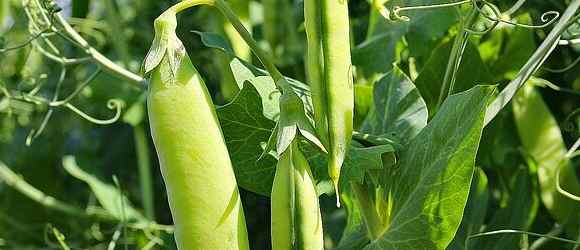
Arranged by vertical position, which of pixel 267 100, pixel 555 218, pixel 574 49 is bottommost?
pixel 555 218

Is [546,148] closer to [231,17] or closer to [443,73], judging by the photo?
[443,73]

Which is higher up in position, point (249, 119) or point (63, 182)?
point (249, 119)

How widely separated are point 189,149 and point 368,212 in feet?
0.66

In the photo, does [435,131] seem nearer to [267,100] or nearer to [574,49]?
[267,100]

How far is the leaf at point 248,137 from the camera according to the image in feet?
2.58

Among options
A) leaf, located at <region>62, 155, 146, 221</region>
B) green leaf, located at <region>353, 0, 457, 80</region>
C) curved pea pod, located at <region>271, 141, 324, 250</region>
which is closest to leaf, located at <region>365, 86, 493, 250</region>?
curved pea pod, located at <region>271, 141, 324, 250</region>

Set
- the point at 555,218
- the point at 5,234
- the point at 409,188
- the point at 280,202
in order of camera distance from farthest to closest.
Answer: the point at 5,234 → the point at 555,218 → the point at 409,188 → the point at 280,202

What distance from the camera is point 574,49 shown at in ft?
3.95

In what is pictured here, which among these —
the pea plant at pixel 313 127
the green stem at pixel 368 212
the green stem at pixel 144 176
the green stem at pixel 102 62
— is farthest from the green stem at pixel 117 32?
the green stem at pixel 368 212

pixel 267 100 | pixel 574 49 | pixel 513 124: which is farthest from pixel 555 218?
pixel 267 100

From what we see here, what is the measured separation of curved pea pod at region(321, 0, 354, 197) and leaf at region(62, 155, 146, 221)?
610 mm

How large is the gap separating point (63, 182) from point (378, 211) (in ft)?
3.09

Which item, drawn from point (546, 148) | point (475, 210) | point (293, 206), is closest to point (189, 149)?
point (293, 206)

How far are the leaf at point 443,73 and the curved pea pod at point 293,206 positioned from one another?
317 mm
